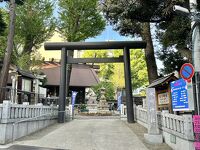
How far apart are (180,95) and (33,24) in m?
24.4

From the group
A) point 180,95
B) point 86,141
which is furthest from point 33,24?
point 180,95

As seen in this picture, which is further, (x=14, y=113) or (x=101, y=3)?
(x=101, y=3)

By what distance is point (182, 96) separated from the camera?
7.70 metres

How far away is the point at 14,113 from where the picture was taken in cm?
969

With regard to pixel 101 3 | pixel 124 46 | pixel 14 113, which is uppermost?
pixel 101 3

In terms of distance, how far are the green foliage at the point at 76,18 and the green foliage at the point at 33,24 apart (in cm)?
217

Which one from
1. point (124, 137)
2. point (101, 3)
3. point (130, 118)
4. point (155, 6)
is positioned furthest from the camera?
point (130, 118)

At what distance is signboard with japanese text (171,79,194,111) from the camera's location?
276 inches

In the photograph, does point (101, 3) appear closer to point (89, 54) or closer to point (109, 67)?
point (109, 67)

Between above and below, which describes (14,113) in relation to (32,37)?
below

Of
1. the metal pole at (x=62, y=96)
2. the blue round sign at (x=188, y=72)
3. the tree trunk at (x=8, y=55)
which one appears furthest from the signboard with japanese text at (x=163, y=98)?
the tree trunk at (x=8, y=55)

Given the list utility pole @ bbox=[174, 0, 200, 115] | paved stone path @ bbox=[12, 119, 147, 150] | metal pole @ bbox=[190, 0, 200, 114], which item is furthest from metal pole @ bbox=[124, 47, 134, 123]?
metal pole @ bbox=[190, 0, 200, 114]

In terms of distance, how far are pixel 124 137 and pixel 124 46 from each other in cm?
746

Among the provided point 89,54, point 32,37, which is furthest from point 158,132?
point 89,54
